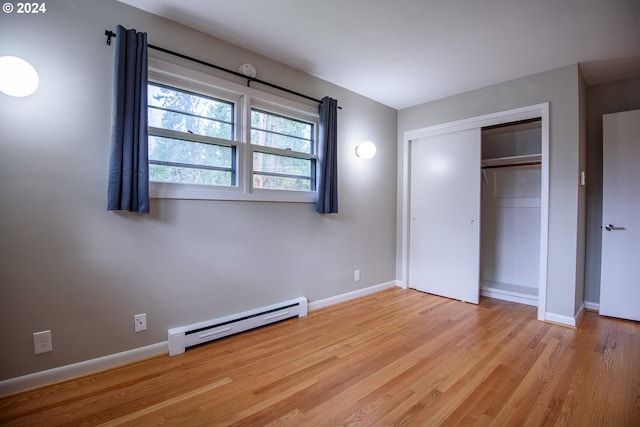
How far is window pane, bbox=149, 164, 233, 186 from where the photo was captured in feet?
7.11

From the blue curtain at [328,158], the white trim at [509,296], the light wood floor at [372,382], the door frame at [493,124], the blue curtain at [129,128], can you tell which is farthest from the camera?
the white trim at [509,296]

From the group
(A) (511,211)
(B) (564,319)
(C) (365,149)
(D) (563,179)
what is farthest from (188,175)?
(A) (511,211)

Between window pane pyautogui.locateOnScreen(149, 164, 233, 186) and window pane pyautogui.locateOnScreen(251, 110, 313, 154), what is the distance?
0.45 m

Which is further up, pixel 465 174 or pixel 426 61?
pixel 426 61

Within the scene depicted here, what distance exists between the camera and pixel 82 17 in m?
1.82

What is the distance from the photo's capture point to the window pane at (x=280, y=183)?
2713 mm

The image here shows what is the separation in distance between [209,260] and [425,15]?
2500 mm

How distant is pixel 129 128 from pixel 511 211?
14.3 ft

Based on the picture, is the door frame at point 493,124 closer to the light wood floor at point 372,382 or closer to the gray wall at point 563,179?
the gray wall at point 563,179

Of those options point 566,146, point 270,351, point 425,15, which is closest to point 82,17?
point 425,15

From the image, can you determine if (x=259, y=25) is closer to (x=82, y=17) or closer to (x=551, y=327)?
(x=82, y=17)

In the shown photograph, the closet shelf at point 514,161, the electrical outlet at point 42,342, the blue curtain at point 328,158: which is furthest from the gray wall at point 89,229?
the closet shelf at point 514,161

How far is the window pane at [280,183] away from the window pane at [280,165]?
0.19 feet

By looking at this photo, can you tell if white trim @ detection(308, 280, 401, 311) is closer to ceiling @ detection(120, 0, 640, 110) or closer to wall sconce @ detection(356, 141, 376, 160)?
wall sconce @ detection(356, 141, 376, 160)
